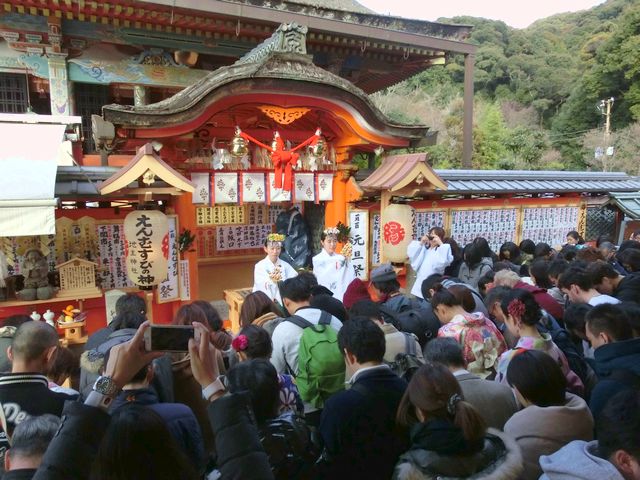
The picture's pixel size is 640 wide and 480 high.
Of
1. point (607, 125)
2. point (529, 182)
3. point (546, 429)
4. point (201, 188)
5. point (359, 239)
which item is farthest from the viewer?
point (607, 125)

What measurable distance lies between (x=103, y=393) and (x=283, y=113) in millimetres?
6623

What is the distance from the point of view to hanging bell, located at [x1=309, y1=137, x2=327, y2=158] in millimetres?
8438

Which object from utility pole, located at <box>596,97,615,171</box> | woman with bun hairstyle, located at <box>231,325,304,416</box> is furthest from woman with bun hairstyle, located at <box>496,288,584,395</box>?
utility pole, located at <box>596,97,615,171</box>

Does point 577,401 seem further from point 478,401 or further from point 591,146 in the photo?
point 591,146

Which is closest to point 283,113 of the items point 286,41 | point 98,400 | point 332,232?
point 286,41

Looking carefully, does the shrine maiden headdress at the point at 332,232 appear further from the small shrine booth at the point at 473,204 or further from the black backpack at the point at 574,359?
the black backpack at the point at 574,359

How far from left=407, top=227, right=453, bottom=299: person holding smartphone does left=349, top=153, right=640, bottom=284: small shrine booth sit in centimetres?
37

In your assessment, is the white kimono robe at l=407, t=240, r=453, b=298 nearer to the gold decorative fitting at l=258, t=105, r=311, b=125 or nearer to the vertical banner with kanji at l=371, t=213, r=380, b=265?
the vertical banner with kanji at l=371, t=213, r=380, b=265

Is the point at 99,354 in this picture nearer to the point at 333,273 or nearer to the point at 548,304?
the point at 548,304

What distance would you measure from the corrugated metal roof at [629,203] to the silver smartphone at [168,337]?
12829 mm

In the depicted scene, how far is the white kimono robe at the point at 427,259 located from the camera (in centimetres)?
770

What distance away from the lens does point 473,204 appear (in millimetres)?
10570

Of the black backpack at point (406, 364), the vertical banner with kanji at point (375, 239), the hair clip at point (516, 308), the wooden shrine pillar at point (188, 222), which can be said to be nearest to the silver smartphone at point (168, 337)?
the black backpack at point (406, 364)

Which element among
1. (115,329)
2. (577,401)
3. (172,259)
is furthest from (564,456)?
(172,259)
